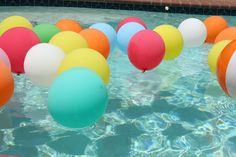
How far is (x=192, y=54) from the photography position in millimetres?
7391

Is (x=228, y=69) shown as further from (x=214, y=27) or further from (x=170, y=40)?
(x=214, y=27)

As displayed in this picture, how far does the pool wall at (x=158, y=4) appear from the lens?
11.9 metres

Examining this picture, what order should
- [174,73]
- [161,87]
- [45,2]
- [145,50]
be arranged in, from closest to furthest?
[145,50] → [161,87] → [174,73] → [45,2]

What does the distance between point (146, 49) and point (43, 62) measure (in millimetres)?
1480

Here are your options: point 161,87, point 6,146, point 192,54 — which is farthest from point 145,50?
point 192,54

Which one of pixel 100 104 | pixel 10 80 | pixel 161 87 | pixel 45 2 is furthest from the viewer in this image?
pixel 45 2

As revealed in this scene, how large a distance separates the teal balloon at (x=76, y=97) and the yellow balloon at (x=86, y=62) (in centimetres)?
48

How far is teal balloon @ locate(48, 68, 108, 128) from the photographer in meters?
3.27

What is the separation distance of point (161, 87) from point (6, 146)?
2596 millimetres

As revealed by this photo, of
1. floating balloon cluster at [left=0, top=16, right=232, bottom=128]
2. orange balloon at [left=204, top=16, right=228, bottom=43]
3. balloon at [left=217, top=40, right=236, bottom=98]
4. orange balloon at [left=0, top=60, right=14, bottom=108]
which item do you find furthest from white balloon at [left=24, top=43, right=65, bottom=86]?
orange balloon at [left=204, top=16, right=228, bottom=43]

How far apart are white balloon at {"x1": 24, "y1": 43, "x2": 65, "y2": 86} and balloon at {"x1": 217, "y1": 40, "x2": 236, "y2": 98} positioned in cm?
183

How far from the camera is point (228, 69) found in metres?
3.92

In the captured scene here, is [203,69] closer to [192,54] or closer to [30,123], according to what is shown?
[192,54]

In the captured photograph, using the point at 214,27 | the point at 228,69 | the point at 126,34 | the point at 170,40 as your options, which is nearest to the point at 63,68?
the point at 228,69
